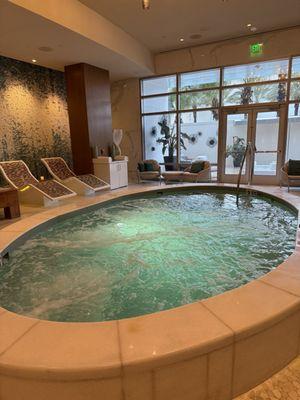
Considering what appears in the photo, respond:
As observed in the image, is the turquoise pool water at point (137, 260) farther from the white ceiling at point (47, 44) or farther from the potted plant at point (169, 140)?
the potted plant at point (169, 140)

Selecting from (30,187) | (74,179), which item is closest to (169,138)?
(74,179)

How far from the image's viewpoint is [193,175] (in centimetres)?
755

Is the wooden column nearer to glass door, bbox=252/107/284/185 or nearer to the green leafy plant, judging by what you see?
the green leafy plant

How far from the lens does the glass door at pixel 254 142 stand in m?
7.19

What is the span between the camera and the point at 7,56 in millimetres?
6090

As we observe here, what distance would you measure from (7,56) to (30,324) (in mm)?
6544

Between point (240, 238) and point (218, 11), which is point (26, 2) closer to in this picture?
point (218, 11)

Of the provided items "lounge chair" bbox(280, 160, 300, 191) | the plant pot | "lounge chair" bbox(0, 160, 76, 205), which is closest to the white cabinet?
"lounge chair" bbox(0, 160, 76, 205)

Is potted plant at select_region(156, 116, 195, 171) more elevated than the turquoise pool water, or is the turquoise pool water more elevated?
potted plant at select_region(156, 116, 195, 171)

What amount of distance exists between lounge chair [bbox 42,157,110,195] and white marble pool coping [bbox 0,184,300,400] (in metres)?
4.83

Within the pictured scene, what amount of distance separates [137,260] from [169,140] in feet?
20.6

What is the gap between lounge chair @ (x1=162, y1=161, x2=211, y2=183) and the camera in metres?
7.55

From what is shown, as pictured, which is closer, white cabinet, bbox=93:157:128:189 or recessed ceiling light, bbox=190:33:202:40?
recessed ceiling light, bbox=190:33:202:40

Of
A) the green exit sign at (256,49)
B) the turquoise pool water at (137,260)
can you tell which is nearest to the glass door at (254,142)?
the green exit sign at (256,49)
